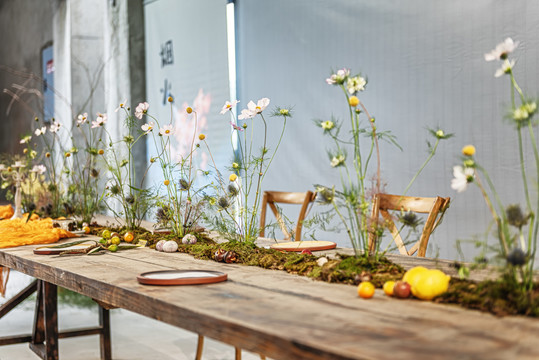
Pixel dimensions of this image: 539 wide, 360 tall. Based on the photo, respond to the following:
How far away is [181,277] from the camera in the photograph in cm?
154

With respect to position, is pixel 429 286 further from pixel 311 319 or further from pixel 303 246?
pixel 303 246

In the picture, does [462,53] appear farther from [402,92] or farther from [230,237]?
[230,237]

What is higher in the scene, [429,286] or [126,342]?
[429,286]

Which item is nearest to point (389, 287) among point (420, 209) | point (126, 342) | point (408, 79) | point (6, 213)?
point (420, 209)

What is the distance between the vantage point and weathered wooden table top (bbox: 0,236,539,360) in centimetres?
92

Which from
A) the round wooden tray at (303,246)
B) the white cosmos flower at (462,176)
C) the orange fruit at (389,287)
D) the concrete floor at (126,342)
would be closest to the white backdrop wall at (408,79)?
the round wooden tray at (303,246)

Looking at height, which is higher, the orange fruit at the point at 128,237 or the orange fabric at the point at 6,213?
the orange fabric at the point at 6,213

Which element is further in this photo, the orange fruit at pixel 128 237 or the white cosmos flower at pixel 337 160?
the orange fruit at pixel 128 237

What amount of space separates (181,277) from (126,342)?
2440 mm

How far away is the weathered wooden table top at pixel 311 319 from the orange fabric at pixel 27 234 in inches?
29.9

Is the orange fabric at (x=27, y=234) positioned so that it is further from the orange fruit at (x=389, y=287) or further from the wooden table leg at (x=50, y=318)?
the orange fruit at (x=389, y=287)

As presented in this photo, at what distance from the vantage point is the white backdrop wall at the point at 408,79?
305cm

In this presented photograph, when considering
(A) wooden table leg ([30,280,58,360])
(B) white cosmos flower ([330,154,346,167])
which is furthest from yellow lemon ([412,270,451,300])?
(A) wooden table leg ([30,280,58,360])

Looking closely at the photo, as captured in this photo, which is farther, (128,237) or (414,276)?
(128,237)
